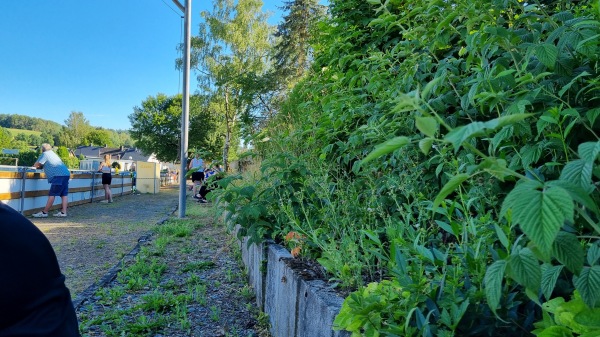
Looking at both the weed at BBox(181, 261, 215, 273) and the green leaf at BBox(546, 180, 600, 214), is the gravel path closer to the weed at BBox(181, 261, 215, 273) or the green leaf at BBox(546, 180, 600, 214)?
the weed at BBox(181, 261, 215, 273)

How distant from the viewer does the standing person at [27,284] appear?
0.86 metres

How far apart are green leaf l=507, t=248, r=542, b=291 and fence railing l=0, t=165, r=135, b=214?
6686 mm

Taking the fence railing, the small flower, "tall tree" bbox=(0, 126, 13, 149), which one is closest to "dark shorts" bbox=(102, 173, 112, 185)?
the fence railing

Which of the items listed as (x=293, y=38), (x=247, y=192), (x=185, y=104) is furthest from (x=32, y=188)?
(x=293, y=38)

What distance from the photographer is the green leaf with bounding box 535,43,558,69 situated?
1.30 meters

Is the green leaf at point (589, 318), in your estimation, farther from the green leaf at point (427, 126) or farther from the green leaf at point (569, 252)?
the green leaf at point (427, 126)

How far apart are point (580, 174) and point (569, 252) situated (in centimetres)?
15

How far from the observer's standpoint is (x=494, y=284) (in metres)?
0.84

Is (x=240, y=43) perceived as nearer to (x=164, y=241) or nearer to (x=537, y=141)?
(x=164, y=241)

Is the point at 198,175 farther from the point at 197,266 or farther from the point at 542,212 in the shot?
the point at 542,212

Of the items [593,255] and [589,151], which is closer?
[589,151]

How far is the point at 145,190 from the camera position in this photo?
69.2ft

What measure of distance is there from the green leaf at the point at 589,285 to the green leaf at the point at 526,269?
0.11 m

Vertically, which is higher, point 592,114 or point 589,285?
point 592,114
